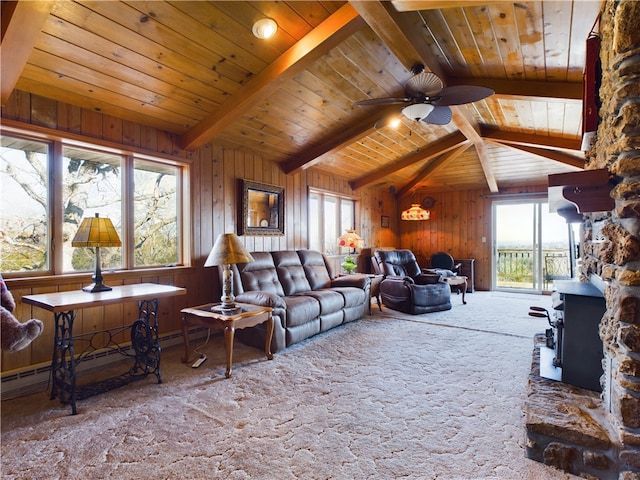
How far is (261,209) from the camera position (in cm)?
475

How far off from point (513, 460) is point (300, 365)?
1.81 metres

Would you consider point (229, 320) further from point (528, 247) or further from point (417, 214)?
point (528, 247)

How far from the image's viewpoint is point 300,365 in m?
3.07

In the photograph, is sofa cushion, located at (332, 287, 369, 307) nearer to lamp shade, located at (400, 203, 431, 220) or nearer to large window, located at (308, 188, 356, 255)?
large window, located at (308, 188, 356, 255)

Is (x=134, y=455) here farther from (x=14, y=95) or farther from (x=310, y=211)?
(x=310, y=211)

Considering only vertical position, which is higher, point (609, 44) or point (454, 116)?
point (454, 116)

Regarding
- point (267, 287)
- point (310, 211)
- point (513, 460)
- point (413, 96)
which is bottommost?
point (513, 460)

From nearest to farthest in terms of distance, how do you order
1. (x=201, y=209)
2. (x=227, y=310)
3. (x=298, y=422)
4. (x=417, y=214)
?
1. (x=298, y=422)
2. (x=227, y=310)
3. (x=201, y=209)
4. (x=417, y=214)

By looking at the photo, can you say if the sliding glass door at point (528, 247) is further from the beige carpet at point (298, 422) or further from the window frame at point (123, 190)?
the window frame at point (123, 190)

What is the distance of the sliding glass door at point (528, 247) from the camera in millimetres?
6914

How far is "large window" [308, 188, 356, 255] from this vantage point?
5.92 meters

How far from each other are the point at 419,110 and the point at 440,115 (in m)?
0.39

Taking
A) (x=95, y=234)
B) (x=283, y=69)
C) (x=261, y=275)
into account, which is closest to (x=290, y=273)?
(x=261, y=275)

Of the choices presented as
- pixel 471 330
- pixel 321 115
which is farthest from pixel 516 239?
pixel 321 115
